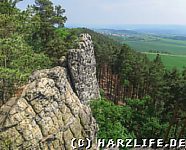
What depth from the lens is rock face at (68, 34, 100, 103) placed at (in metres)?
30.5

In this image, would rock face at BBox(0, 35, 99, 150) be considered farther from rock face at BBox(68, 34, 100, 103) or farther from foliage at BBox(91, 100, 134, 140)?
rock face at BBox(68, 34, 100, 103)

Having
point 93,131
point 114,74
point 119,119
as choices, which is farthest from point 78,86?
point 114,74

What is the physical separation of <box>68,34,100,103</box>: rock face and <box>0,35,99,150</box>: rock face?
918 cm

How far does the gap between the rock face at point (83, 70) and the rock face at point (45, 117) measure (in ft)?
30.1

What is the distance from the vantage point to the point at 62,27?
4625 centimetres

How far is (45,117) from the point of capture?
1866cm

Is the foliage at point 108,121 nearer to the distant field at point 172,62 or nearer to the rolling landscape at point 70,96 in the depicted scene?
the rolling landscape at point 70,96

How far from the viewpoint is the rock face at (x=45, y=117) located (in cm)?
1759

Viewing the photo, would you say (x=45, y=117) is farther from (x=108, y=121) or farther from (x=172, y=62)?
(x=172, y=62)

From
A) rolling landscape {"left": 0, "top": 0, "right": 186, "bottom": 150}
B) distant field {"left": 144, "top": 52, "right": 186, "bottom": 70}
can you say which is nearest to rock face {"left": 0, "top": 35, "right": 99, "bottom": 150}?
rolling landscape {"left": 0, "top": 0, "right": 186, "bottom": 150}

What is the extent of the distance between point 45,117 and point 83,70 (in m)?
13.3

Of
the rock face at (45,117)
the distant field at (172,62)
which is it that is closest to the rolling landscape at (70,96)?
the rock face at (45,117)

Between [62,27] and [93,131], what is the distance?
1067 inches

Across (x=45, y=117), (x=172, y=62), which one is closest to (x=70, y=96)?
(x=45, y=117)
